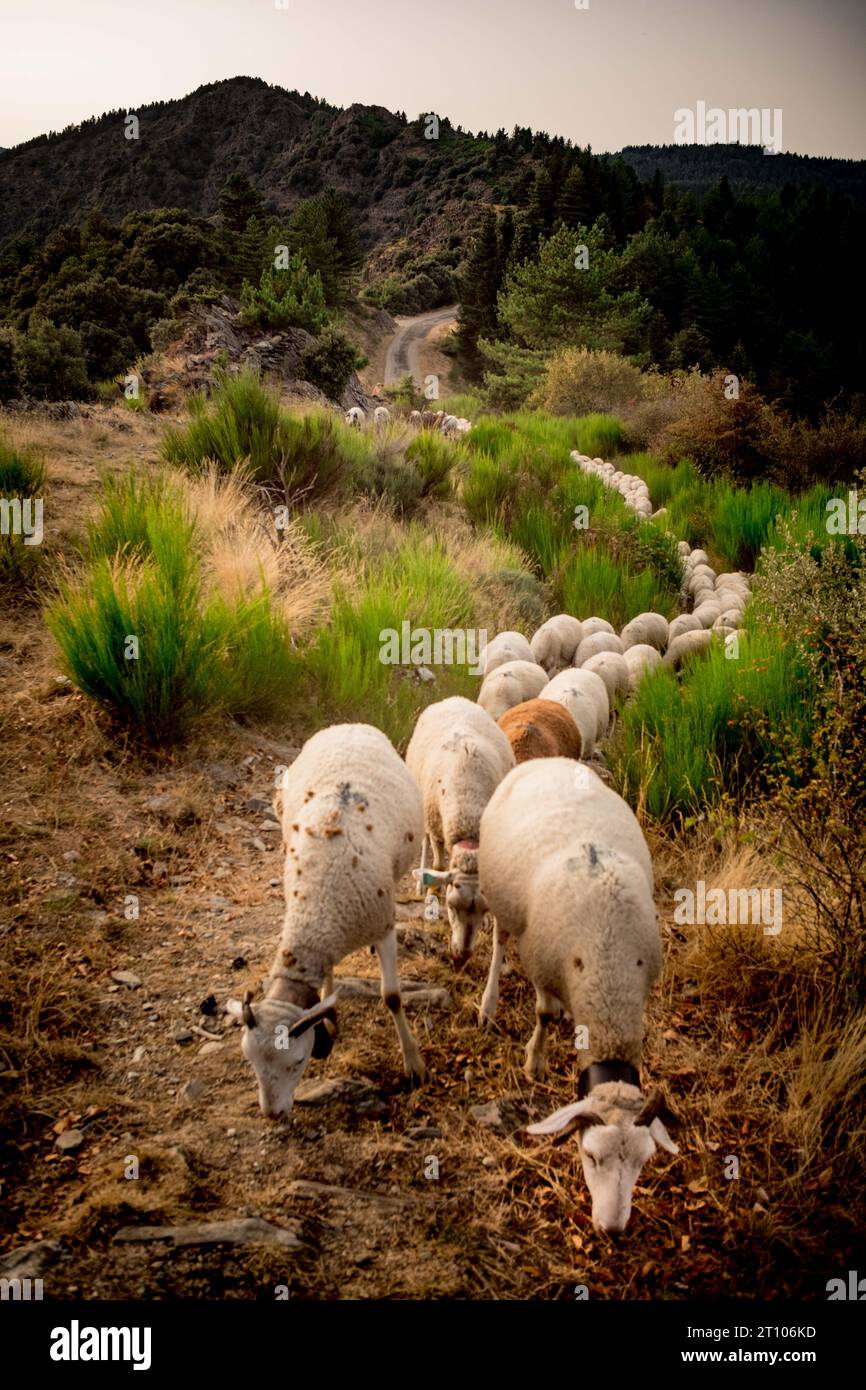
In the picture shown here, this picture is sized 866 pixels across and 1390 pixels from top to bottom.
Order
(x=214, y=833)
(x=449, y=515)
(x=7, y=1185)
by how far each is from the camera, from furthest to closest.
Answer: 1. (x=449, y=515)
2. (x=214, y=833)
3. (x=7, y=1185)

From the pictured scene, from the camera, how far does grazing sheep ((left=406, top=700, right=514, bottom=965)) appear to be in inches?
124

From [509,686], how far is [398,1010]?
3.02 meters

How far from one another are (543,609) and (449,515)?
2.78 metres

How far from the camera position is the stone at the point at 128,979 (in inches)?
127

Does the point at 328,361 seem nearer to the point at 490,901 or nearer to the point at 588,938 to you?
the point at 490,901

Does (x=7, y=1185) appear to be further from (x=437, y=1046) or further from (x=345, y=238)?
(x=345, y=238)

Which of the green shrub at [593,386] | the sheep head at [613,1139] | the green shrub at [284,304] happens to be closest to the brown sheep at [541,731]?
the sheep head at [613,1139]

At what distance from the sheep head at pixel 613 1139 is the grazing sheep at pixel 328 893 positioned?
0.83 m

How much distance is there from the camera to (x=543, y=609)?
820 cm

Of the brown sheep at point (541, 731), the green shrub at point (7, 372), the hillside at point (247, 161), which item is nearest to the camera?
the brown sheep at point (541, 731)

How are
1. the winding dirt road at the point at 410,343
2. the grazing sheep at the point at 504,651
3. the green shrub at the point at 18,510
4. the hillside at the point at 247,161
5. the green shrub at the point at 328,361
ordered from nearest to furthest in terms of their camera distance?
the green shrub at the point at 18,510 < the grazing sheep at the point at 504,651 < the green shrub at the point at 328,361 < the winding dirt road at the point at 410,343 < the hillside at the point at 247,161

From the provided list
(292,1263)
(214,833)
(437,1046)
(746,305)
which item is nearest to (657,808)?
(437,1046)

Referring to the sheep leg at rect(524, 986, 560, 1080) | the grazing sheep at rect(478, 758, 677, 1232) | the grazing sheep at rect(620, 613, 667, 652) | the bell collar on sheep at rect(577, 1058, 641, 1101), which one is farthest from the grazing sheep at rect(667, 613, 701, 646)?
the bell collar on sheep at rect(577, 1058, 641, 1101)

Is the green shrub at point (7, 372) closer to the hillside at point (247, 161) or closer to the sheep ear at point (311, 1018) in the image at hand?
the sheep ear at point (311, 1018)
